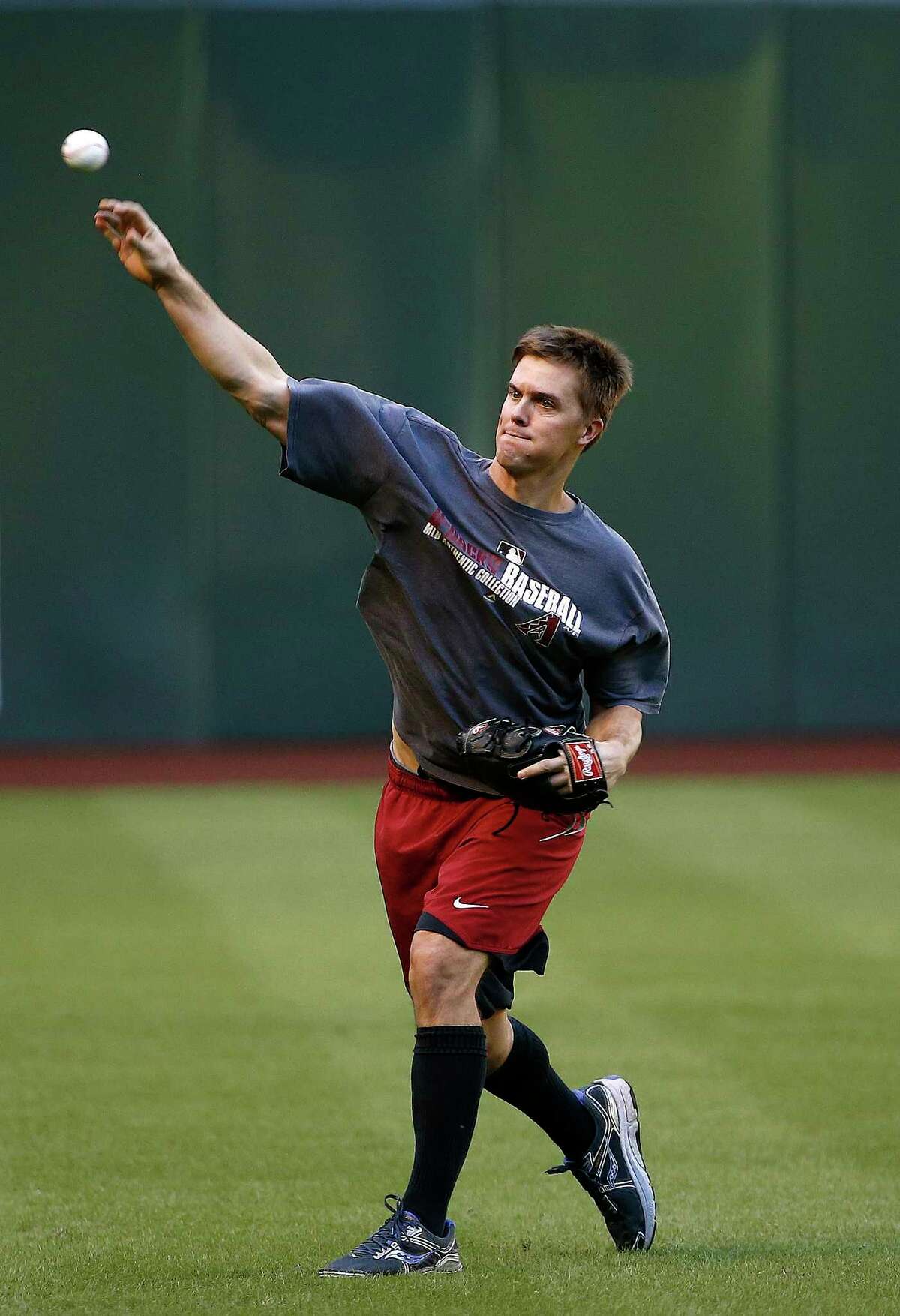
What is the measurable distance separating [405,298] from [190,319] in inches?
417

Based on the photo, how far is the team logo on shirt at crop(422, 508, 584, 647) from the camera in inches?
169

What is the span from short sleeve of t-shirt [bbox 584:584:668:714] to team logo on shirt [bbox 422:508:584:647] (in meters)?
0.17

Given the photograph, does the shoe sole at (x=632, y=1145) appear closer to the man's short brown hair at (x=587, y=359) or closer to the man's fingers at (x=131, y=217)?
the man's short brown hair at (x=587, y=359)

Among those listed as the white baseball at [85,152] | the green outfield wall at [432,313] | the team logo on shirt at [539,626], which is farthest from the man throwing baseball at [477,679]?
the green outfield wall at [432,313]

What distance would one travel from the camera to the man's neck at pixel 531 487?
4422 mm

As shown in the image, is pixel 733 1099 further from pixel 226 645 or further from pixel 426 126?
pixel 426 126

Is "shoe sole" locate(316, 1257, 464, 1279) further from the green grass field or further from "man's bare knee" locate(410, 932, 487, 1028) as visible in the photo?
"man's bare knee" locate(410, 932, 487, 1028)

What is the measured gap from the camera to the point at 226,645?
14359mm

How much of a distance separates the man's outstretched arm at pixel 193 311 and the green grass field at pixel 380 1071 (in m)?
1.83

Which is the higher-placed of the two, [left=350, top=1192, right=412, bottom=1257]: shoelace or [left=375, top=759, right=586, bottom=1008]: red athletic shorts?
[left=375, top=759, right=586, bottom=1008]: red athletic shorts

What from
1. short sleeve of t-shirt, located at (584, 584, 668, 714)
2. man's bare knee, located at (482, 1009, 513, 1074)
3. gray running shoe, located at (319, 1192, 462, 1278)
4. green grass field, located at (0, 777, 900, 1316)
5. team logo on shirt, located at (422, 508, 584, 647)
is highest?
team logo on shirt, located at (422, 508, 584, 647)

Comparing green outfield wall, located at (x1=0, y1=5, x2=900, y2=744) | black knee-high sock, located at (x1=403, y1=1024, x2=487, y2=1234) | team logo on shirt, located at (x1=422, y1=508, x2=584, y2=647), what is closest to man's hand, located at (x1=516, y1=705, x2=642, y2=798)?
team logo on shirt, located at (x1=422, y1=508, x2=584, y2=647)

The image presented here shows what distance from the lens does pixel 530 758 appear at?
4.16 m

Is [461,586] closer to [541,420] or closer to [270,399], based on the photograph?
[541,420]
